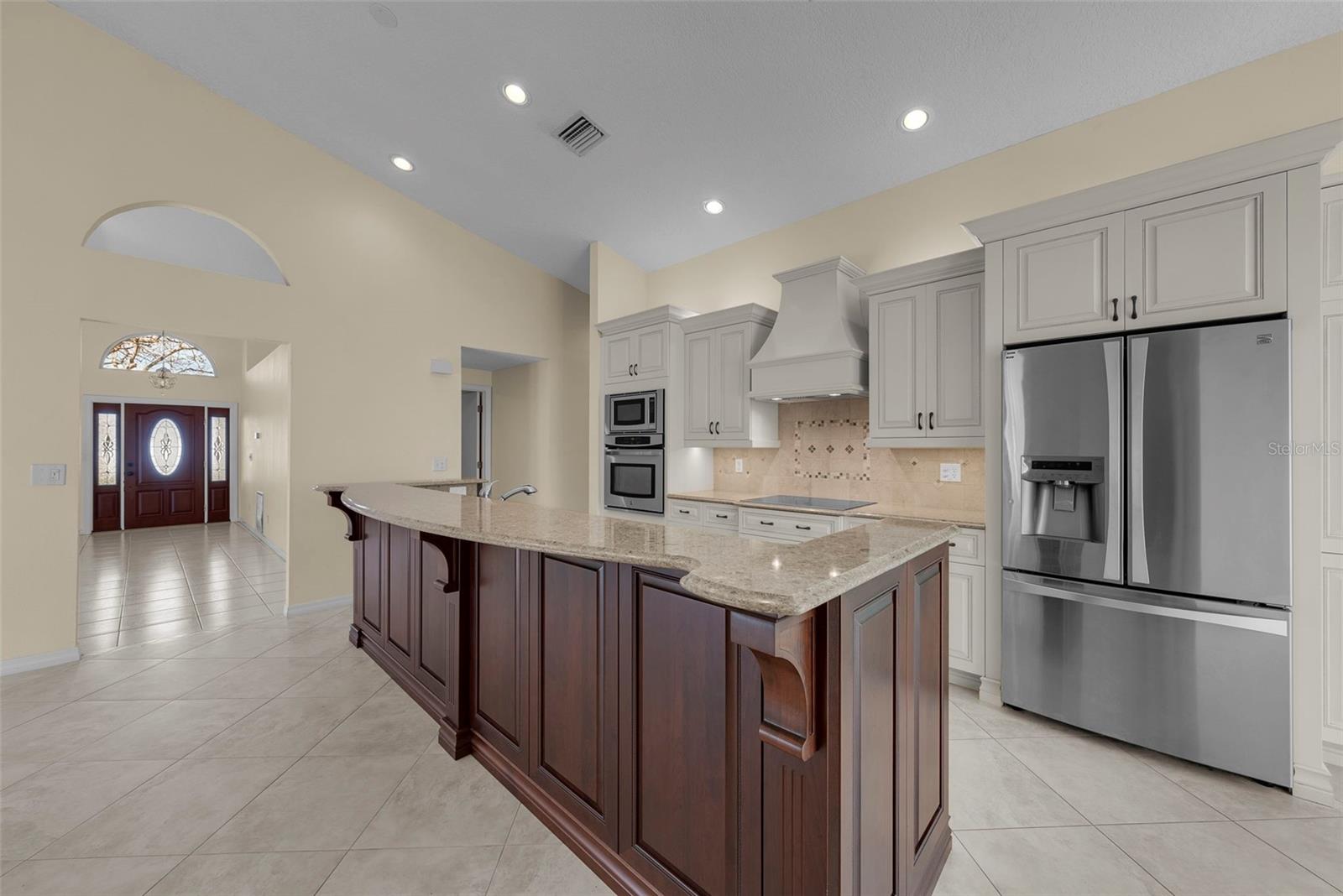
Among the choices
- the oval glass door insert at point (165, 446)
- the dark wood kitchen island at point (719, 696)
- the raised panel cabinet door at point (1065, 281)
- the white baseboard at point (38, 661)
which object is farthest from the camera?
the oval glass door insert at point (165, 446)

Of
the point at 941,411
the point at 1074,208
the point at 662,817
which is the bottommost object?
the point at 662,817

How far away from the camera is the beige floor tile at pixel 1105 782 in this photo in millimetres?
1784

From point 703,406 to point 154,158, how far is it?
3960 mm

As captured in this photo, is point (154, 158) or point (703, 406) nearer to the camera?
point (154, 158)

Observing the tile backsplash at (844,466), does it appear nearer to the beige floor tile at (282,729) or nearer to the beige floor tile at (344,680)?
the beige floor tile at (344,680)

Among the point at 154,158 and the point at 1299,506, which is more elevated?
the point at 154,158

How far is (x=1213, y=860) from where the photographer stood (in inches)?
62.1

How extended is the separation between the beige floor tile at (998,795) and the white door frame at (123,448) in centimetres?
987

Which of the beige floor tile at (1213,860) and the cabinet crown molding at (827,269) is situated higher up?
the cabinet crown molding at (827,269)

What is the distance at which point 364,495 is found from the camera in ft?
8.58

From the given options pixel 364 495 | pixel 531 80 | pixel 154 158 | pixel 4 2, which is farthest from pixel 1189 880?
pixel 4 2

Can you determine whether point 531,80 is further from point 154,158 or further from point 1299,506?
point 1299,506

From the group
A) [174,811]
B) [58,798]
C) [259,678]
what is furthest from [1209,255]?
[259,678]

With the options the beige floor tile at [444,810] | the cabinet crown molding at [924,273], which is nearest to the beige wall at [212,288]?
the beige floor tile at [444,810]
